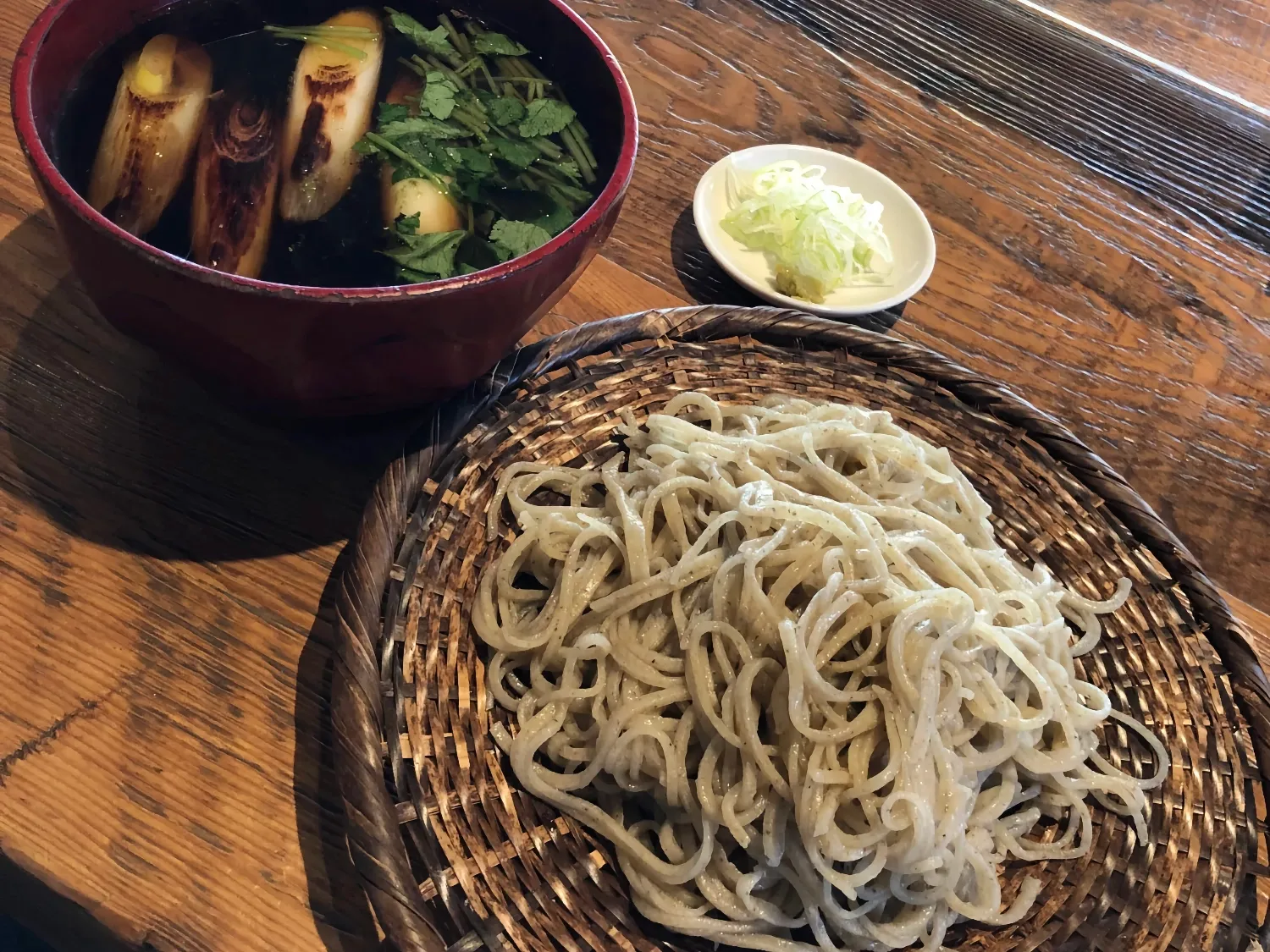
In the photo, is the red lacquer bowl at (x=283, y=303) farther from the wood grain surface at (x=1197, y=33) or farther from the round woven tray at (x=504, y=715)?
the wood grain surface at (x=1197, y=33)

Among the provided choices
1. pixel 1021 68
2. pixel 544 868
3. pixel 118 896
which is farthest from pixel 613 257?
pixel 1021 68

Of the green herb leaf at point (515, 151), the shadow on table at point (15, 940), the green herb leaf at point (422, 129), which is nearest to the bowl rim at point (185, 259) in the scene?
the green herb leaf at point (515, 151)

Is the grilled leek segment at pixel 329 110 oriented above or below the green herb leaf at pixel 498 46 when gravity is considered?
below

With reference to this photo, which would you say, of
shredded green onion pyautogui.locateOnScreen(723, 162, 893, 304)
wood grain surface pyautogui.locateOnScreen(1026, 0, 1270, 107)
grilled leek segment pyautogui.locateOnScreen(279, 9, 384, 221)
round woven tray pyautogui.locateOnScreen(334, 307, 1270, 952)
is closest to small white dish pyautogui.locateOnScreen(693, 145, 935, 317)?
shredded green onion pyautogui.locateOnScreen(723, 162, 893, 304)

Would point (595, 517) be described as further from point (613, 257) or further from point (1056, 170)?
point (1056, 170)

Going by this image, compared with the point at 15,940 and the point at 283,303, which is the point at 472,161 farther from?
the point at 15,940

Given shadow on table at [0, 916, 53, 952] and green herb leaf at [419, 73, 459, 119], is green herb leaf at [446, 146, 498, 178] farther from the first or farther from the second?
shadow on table at [0, 916, 53, 952]
